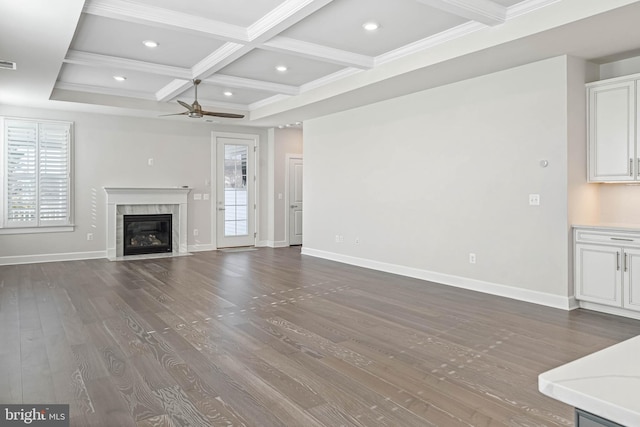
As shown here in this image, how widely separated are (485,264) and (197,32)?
4.13 m

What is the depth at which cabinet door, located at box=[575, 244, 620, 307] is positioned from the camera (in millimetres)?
4363

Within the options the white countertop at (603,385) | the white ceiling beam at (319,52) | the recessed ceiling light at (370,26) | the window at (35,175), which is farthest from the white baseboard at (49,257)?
the white countertop at (603,385)

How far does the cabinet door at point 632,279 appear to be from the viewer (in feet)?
13.8

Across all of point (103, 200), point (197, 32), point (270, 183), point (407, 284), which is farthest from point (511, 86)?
point (103, 200)

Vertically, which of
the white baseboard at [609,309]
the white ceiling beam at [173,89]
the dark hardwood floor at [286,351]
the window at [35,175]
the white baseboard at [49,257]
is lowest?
the dark hardwood floor at [286,351]

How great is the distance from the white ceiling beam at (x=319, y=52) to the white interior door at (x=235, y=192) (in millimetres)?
4618

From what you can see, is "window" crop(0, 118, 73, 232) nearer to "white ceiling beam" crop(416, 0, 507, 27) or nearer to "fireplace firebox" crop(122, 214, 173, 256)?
"fireplace firebox" crop(122, 214, 173, 256)

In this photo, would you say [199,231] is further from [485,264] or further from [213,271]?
[485,264]

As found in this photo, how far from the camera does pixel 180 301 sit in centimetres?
500

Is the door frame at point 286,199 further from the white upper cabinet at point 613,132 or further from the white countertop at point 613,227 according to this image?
the white countertop at point 613,227

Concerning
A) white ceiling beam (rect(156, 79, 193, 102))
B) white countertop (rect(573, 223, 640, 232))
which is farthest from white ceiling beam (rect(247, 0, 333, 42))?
white countertop (rect(573, 223, 640, 232))

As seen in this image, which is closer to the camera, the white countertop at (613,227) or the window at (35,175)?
the white countertop at (613,227)

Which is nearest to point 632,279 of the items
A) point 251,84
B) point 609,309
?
point 609,309

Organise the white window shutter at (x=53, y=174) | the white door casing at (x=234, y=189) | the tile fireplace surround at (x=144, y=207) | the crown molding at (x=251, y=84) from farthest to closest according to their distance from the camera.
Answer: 1. the white door casing at (x=234, y=189)
2. the tile fireplace surround at (x=144, y=207)
3. the white window shutter at (x=53, y=174)
4. the crown molding at (x=251, y=84)
